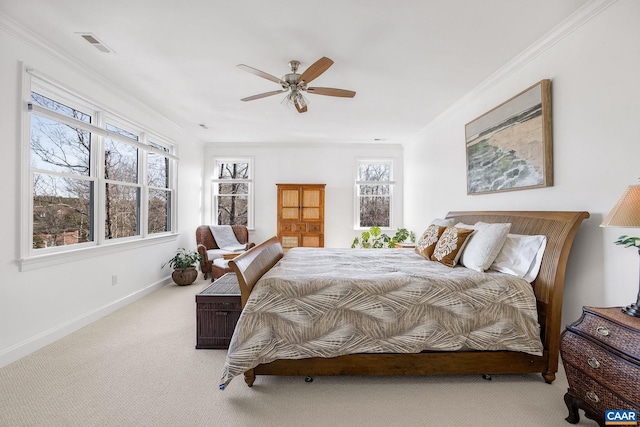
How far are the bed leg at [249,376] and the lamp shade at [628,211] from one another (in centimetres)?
226

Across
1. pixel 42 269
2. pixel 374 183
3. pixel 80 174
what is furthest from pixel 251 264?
pixel 374 183

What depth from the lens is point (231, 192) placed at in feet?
20.2

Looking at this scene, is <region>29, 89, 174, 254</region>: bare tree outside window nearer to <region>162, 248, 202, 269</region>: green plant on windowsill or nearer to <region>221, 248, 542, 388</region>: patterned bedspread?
<region>162, 248, 202, 269</region>: green plant on windowsill

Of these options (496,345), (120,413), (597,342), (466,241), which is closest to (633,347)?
(597,342)

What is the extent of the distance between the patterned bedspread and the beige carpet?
273mm

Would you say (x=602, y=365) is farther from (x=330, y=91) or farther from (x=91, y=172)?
(x=91, y=172)

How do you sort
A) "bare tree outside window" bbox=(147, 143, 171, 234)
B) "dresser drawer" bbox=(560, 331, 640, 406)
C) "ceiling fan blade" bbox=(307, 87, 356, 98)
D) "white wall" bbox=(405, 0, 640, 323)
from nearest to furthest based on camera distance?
1. "dresser drawer" bbox=(560, 331, 640, 406)
2. "white wall" bbox=(405, 0, 640, 323)
3. "ceiling fan blade" bbox=(307, 87, 356, 98)
4. "bare tree outside window" bbox=(147, 143, 171, 234)

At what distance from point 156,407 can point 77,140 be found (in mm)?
2816

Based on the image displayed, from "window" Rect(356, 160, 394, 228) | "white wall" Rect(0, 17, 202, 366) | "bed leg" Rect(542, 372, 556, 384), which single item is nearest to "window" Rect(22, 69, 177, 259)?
"white wall" Rect(0, 17, 202, 366)

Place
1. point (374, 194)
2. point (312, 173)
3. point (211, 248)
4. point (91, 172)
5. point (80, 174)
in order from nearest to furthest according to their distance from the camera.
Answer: point (80, 174) < point (91, 172) < point (211, 248) < point (312, 173) < point (374, 194)

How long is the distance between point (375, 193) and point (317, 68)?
13.5 feet

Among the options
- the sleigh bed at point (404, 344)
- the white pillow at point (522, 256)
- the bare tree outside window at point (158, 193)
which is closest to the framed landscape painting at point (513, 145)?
the white pillow at point (522, 256)

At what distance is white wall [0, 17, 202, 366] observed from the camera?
223 cm

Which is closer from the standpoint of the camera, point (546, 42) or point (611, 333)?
point (611, 333)
